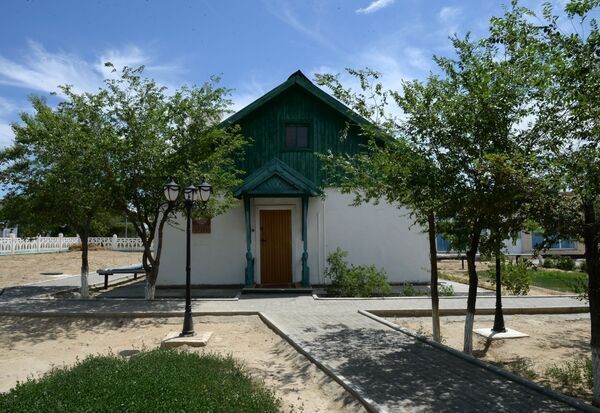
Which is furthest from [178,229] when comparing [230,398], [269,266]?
[230,398]

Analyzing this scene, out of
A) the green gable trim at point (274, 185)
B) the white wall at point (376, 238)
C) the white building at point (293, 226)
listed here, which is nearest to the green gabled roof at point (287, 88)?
the white building at point (293, 226)

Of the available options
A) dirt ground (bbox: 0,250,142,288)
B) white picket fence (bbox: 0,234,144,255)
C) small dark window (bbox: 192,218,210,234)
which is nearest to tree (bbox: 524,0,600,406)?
small dark window (bbox: 192,218,210,234)

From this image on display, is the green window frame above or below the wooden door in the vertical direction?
above

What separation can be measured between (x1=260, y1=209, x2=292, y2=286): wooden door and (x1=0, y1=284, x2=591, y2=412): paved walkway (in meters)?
2.09

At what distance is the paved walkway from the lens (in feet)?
18.0

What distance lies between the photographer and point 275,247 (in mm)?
15805

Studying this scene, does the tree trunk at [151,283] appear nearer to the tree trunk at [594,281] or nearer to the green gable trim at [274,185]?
the green gable trim at [274,185]

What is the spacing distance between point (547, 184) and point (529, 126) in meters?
2.00

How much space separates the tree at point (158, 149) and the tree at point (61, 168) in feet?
1.43

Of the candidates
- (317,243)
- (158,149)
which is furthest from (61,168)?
(317,243)

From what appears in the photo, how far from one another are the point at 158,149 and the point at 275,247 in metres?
5.45

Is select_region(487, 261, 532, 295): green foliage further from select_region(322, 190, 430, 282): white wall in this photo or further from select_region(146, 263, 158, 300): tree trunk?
select_region(146, 263, 158, 300): tree trunk

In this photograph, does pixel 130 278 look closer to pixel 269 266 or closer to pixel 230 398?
pixel 269 266

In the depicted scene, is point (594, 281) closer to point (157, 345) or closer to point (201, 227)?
point (157, 345)
